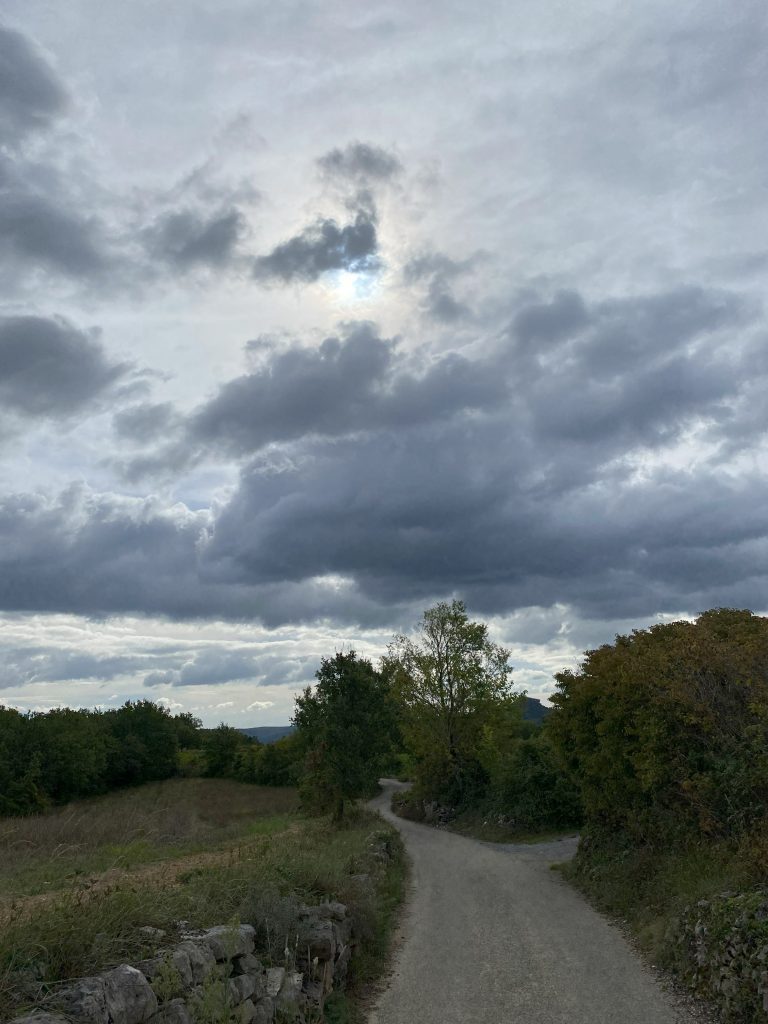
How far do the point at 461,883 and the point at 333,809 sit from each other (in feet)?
38.9

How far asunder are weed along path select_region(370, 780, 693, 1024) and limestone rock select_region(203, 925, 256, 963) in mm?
2584

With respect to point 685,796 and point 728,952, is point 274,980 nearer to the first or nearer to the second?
point 728,952

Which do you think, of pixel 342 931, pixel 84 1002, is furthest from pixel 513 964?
pixel 84 1002

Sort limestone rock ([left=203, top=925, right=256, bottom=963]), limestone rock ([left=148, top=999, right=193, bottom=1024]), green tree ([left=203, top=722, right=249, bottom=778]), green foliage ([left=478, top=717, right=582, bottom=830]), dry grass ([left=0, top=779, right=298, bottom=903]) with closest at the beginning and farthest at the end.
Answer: limestone rock ([left=148, top=999, right=193, bottom=1024]) → limestone rock ([left=203, top=925, right=256, bottom=963]) → dry grass ([left=0, top=779, right=298, bottom=903]) → green foliage ([left=478, top=717, right=582, bottom=830]) → green tree ([left=203, top=722, right=249, bottom=778])

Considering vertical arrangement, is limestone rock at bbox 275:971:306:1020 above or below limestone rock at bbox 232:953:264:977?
below

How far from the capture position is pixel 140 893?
8.97m

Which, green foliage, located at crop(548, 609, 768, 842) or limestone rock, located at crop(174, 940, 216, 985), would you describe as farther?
green foliage, located at crop(548, 609, 768, 842)

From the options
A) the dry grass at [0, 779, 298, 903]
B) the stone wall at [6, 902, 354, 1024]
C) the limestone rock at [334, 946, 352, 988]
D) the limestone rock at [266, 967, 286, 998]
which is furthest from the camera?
the dry grass at [0, 779, 298, 903]

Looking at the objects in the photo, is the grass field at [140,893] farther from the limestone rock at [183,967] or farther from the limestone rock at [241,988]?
the limestone rock at [241,988]

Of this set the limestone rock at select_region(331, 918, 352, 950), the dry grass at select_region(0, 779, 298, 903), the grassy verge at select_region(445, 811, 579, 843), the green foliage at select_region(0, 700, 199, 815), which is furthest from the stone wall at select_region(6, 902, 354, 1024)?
the green foliage at select_region(0, 700, 199, 815)

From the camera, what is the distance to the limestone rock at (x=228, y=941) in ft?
24.1

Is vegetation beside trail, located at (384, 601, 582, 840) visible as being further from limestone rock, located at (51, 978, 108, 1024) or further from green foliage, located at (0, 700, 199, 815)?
limestone rock, located at (51, 978, 108, 1024)

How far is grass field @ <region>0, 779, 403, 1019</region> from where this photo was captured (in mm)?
6445

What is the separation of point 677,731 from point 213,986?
1166cm
